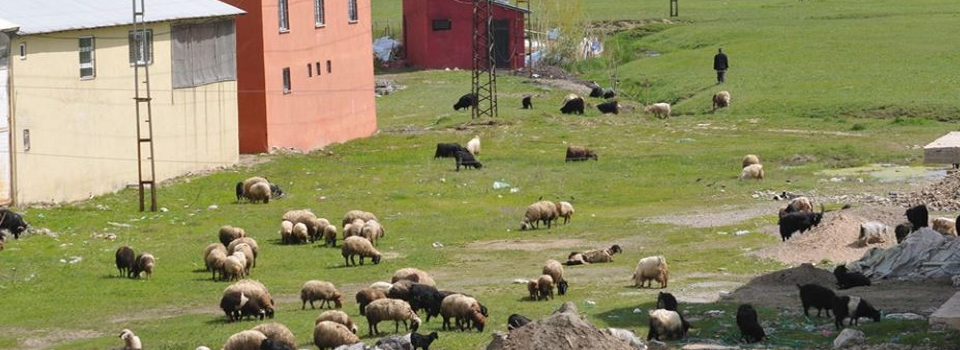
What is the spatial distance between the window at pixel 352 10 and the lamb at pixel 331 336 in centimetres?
4386

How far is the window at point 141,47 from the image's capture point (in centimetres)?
5297

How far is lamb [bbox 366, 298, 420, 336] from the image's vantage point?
102 feet

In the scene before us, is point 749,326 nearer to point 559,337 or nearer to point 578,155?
point 559,337

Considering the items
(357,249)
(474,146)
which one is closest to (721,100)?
(474,146)

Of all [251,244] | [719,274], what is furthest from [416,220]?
[719,274]

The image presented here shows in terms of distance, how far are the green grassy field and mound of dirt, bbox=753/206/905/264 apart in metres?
0.78

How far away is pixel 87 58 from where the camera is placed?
171ft

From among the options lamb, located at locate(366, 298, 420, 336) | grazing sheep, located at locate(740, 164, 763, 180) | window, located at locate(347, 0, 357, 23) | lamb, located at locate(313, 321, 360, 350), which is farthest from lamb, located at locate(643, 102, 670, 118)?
lamb, located at locate(313, 321, 360, 350)

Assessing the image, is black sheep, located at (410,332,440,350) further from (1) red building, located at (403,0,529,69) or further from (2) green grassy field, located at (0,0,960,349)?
(1) red building, located at (403,0,529,69)

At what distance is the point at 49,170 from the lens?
49969 mm

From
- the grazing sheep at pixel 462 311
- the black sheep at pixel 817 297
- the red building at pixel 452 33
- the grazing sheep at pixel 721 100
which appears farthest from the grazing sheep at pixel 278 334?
the red building at pixel 452 33

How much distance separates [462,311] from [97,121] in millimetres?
23672

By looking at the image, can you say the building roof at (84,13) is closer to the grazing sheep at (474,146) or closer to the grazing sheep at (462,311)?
the grazing sheep at (474,146)

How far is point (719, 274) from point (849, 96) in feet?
115
